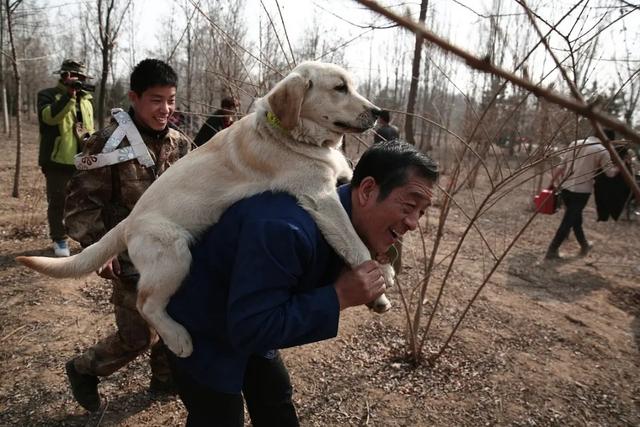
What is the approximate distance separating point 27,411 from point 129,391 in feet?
2.07

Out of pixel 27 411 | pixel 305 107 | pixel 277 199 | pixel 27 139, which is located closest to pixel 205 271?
pixel 277 199

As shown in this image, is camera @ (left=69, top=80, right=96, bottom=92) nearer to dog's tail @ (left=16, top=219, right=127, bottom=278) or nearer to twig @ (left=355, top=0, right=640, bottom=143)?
dog's tail @ (left=16, top=219, right=127, bottom=278)

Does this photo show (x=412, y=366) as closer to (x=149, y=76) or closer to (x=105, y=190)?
(x=105, y=190)

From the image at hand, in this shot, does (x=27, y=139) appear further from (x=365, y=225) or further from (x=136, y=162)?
(x=365, y=225)

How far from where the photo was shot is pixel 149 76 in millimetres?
2602

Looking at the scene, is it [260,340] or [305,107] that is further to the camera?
[305,107]

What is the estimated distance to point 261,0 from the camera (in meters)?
2.77

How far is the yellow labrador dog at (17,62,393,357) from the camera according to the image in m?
1.93

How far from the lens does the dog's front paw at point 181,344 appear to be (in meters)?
1.75

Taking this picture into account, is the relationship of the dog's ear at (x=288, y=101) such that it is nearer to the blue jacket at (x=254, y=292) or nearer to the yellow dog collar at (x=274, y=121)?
the yellow dog collar at (x=274, y=121)

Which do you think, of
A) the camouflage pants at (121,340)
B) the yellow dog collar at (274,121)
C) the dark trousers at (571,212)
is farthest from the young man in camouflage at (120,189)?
the dark trousers at (571,212)

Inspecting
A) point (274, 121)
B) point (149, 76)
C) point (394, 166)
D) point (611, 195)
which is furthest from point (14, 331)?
point (611, 195)

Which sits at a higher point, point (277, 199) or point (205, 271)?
point (277, 199)

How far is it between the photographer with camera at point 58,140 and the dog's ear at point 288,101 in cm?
383
